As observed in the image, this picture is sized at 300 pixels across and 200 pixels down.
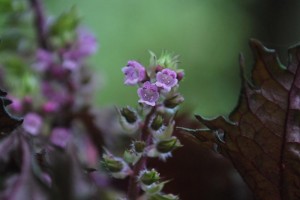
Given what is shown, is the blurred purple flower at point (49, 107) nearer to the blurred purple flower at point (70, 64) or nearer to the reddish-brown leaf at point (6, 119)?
the blurred purple flower at point (70, 64)

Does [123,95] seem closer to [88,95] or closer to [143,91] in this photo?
[88,95]

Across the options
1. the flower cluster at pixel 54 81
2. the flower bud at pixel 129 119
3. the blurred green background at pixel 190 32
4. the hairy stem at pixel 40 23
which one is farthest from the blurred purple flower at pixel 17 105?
the blurred green background at pixel 190 32

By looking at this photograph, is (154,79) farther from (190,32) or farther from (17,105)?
(190,32)


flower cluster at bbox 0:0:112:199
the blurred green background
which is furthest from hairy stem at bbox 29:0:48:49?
the blurred green background

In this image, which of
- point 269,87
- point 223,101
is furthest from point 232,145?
point 223,101

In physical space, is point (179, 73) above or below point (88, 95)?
above
